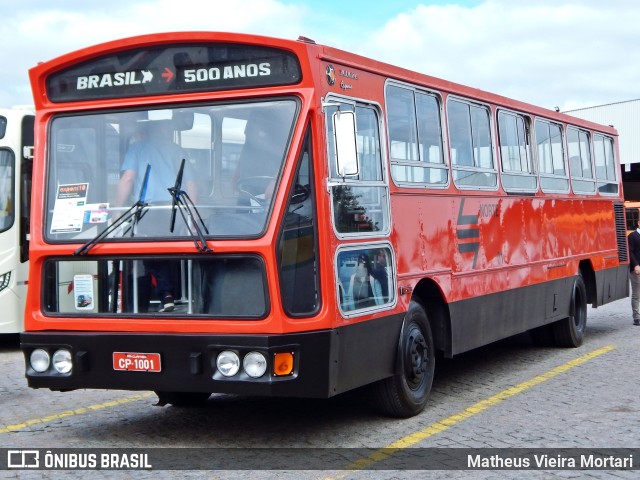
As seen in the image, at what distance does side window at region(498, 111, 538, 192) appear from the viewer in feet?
36.6

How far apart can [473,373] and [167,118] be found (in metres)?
5.14

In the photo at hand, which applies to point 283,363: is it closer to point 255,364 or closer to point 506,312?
point 255,364

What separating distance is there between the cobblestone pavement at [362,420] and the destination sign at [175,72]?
8.74 ft

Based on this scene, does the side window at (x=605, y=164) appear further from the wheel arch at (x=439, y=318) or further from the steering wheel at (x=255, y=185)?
the steering wheel at (x=255, y=185)

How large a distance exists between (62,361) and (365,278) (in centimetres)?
234

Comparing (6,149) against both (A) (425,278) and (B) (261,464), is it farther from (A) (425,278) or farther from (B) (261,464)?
(B) (261,464)

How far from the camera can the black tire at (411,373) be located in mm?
8195

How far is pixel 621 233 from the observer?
51.5 feet

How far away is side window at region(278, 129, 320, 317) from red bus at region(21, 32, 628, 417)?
0.04 feet

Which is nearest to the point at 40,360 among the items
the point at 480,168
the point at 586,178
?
the point at 480,168

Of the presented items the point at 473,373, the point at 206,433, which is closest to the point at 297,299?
the point at 206,433

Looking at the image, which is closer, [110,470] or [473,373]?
[110,470]

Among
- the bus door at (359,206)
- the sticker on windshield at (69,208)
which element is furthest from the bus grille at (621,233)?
the sticker on windshield at (69,208)

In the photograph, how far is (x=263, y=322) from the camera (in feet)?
22.4
